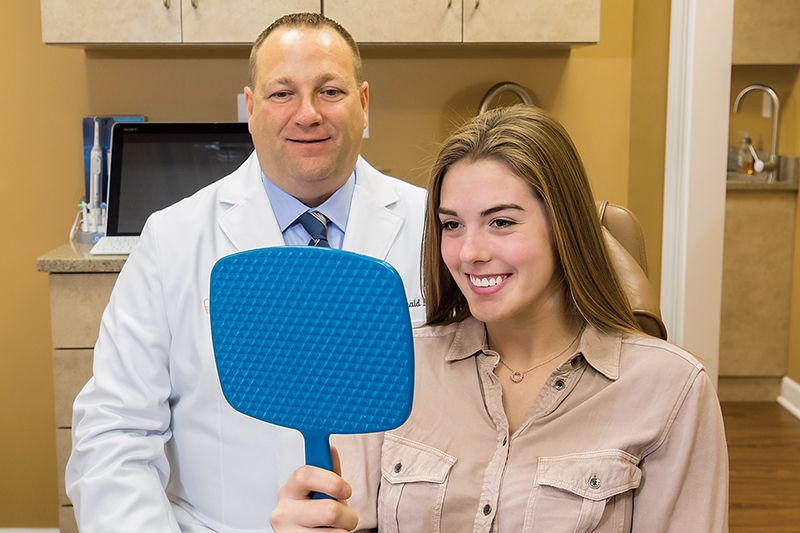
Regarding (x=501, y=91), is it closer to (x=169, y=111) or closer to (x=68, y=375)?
(x=169, y=111)

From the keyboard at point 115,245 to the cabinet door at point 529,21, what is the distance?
1.11 m

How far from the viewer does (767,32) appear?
447cm

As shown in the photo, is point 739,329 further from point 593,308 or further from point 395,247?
point 593,308

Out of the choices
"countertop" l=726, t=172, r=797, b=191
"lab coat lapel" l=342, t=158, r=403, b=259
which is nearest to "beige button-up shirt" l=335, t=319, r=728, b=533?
"lab coat lapel" l=342, t=158, r=403, b=259

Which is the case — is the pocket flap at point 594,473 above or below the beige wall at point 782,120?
below

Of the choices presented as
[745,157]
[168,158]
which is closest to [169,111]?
[168,158]

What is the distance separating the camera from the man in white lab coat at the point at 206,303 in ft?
5.39

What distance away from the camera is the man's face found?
166 cm

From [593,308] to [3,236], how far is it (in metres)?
2.38

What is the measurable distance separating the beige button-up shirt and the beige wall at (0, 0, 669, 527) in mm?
1846

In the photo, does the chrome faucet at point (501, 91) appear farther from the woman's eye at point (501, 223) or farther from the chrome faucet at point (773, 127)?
the woman's eye at point (501, 223)

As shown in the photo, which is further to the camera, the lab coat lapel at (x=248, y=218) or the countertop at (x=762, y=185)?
the countertop at (x=762, y=185)

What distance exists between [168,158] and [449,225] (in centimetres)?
178

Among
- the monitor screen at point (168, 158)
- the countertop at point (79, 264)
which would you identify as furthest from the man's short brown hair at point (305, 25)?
the monitor screen at point (168, 158)
